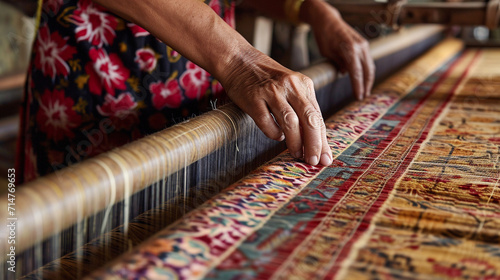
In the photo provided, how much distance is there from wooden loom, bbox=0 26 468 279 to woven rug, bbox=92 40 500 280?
0.09 metres

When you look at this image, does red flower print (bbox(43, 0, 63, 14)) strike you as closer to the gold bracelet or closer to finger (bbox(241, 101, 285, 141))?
finger (bbox(241, 101, 285, 141))

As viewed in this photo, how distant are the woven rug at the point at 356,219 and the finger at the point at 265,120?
2.1 inches

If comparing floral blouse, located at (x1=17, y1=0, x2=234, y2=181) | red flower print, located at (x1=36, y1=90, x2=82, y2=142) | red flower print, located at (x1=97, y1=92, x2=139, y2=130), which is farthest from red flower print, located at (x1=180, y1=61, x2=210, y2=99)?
red flower print, located at (x1=36, y1=90, x2=82, y2=142)

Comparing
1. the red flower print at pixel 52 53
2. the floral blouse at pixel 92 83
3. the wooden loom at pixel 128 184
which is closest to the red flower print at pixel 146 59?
the floral blouse at pixel 92 83

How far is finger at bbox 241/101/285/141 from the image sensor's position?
810mm

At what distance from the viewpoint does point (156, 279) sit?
478 mm

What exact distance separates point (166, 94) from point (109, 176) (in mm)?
530

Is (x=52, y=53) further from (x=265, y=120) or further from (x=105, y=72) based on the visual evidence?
(x=265, y=120)

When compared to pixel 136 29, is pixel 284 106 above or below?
below

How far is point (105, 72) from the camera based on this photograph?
1.04m

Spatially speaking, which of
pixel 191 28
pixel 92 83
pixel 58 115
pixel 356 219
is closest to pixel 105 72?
pixel 92 83

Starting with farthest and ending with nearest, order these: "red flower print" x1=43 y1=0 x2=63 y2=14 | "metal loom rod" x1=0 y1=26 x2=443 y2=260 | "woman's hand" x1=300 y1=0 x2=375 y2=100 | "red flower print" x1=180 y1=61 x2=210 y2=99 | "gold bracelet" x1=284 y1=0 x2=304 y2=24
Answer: "gold bracelet" x1=284 y1=0 x2=304 y2=24 < "woman's hand" x1=300 y1=0 x2=375 y2=100 < "red flower print" x1=180 y1=61 x2=210 y2=99 < "red flower print" x1=43 y1=0 x2=63 y2=14 < "metal loom rod" x1=0 y1=26 x2=443 y2=260

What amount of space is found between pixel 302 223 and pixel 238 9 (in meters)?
1.53

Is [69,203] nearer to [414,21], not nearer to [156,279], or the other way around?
[156,279]
